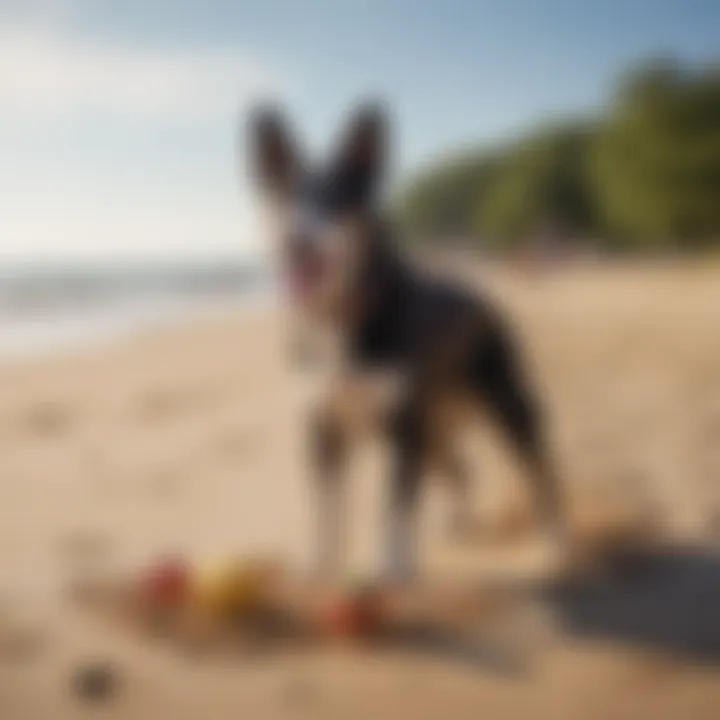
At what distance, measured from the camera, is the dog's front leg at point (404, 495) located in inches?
34.1

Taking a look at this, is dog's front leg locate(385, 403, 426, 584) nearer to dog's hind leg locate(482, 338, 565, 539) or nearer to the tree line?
dog's hind leg locate(482, 338, 565, 539)

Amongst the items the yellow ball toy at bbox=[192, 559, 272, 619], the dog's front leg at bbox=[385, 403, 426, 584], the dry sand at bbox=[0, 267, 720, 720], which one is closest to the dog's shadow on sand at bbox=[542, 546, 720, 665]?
the dry sand at bbox=[0, 267, 720, 720]

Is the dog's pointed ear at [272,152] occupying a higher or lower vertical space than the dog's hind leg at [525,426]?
higher

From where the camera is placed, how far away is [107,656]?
832 millimetres

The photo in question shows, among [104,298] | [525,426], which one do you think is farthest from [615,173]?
[104,298]

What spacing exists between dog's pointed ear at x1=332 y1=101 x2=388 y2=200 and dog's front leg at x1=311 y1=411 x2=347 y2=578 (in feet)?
0.73

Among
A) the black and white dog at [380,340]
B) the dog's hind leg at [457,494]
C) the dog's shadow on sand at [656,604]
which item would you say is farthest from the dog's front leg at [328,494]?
the dog's shadow on sand at [656,604]

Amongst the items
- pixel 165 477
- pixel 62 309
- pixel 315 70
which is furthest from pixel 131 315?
pixel 315 70

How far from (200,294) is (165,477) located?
0.19 meters

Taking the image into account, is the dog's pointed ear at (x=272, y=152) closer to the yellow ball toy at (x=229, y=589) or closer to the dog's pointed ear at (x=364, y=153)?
the dog's pointed ear at (x=364, y=153)

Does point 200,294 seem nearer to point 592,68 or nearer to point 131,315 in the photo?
point 131,315

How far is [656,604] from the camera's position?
87 centimetres

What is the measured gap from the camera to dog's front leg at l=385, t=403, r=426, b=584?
867mm

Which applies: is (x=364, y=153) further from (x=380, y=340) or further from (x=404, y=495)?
(x=404, y=495)
